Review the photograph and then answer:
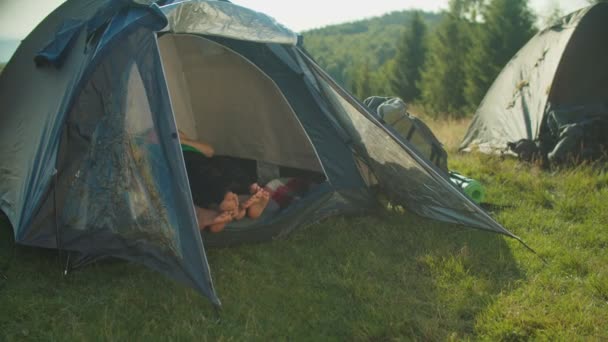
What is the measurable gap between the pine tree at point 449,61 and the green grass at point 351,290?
60.3ft

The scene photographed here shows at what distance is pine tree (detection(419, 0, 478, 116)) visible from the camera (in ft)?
74.0

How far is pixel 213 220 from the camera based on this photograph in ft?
10.7

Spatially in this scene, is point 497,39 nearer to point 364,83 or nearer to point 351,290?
point 351,290

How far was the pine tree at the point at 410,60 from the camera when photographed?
29688 mm

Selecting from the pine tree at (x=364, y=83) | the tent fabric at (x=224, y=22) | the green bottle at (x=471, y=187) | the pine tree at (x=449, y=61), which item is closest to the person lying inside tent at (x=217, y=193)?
the tent fabric at (x=224, y=22)

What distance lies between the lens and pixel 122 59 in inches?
107

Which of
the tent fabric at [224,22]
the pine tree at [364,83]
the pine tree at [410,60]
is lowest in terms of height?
the pine tree at [364,83]

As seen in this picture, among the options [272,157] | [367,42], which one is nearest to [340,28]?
[367,42]

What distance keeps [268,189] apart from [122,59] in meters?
1.55

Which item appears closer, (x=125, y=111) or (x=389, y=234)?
(x=125, y=111)

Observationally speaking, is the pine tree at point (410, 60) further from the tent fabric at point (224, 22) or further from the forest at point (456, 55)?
the tent fabric at point (224, 22)

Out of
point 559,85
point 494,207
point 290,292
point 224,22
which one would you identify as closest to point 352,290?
point 290,292

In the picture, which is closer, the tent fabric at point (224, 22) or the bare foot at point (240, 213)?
the tent fabric at point (224, 22)

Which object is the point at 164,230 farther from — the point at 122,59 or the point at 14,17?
the point at 14,17
